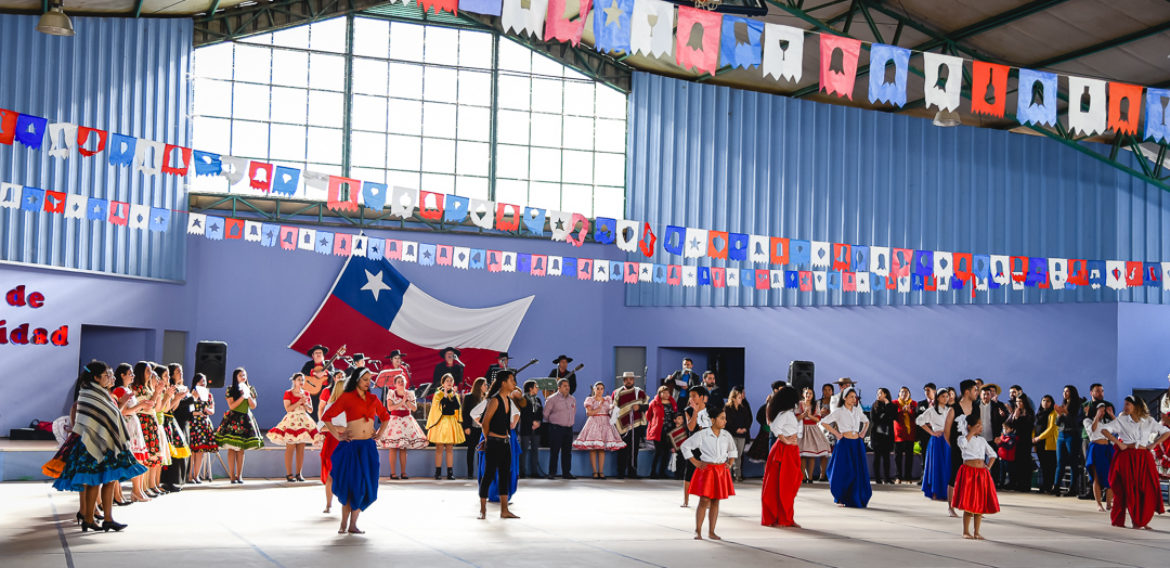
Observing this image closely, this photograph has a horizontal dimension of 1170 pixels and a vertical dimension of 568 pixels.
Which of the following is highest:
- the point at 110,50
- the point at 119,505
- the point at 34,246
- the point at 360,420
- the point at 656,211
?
the point at 110,50

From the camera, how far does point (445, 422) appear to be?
45.3 ft

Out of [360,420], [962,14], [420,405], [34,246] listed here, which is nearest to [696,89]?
[962,14]

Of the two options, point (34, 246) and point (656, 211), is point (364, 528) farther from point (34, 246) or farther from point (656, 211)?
point (656, 211)

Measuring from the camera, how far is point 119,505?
9742 mm

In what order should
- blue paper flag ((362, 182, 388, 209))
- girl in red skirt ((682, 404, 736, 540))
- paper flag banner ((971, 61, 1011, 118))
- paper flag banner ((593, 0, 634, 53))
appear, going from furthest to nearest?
blue paper flag ((362, 182, 388, 209)), paper flag banner ((971, 61, 1011, 118)), girl in red skirt ((682, 404, 736, 540)), paper flag banner ((593, 0, 634, 53))

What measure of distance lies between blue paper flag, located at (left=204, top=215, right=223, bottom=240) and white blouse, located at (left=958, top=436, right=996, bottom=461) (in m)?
10.3

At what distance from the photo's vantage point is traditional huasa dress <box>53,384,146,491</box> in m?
7.71

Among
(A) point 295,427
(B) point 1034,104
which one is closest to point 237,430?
(A) point 295,427

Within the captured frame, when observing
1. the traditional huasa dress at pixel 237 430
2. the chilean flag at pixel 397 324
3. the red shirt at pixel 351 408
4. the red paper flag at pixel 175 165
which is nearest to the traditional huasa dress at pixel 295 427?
the traditional huasa dress at pixel 237 430

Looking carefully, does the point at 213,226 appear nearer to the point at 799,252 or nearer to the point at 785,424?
the point at 799,252

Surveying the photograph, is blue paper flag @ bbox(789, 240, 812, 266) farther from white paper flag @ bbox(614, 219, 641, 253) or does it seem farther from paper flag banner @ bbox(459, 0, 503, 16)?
paper flag banner @ bbox(459, 0, 503, 16)

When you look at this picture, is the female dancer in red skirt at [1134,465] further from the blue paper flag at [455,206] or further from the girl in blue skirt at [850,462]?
the blue paper flag at [455,206]

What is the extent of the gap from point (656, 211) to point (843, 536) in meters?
11.4

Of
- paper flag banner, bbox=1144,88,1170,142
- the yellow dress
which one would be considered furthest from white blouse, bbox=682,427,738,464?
the yellow dress
